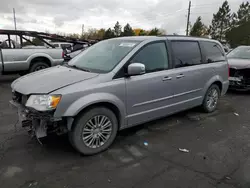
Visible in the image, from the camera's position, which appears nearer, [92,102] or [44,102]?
[44,102]

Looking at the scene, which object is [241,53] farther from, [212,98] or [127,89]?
[127,89]

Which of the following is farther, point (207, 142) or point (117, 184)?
point (207, 142)

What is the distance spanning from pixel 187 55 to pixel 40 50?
21.4 ft

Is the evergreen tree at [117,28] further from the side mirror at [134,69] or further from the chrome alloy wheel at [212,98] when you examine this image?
the side mirror at [134,69]

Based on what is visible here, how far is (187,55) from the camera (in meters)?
4.50

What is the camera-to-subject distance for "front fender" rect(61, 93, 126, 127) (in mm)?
2914

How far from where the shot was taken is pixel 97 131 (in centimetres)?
329

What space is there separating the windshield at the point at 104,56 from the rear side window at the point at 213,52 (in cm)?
206

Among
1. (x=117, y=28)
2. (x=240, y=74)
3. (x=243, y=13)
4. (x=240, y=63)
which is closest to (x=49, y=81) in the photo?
(x=240, y=74)

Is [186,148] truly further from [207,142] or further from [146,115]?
[146,115]

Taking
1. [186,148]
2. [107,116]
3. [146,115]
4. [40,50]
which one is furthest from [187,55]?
[40,50]

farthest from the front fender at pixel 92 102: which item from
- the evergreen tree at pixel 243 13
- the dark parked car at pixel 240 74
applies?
the evergreen tree at pixel 243 13

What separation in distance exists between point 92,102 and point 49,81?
0.72 metres

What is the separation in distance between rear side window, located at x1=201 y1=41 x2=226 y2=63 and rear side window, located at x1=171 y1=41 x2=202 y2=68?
302 millimetres
